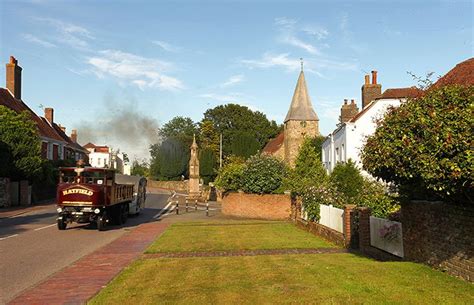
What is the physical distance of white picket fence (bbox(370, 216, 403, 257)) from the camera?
11.5m

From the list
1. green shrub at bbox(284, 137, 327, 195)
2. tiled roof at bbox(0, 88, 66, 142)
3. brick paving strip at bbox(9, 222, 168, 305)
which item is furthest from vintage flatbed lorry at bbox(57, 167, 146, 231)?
Answer: tiled roof at bbox(0, 88, 66, 142)

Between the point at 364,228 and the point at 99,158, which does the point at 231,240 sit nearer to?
the point at 364,228

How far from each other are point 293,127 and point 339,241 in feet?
157

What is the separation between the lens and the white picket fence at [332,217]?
15.8 metres

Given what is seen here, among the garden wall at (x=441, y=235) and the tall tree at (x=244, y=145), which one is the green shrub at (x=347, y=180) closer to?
the garden wall at (x=441, y=235)

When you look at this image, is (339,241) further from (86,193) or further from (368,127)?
(368,127)

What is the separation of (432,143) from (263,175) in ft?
73.1

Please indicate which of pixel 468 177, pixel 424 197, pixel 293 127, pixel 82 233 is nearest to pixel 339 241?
pixel 424 197

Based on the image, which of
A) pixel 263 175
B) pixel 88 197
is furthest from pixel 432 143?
pixel 263 175

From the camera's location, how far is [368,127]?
31.2 meters

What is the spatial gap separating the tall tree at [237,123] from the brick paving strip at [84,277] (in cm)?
7350

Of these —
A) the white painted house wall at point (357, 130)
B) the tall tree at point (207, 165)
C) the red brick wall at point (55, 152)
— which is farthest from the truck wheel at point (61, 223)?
the tall tree at point (207, 165)

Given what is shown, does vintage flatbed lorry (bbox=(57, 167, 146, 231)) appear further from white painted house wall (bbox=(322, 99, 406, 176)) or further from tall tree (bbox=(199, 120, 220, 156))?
tall tree (bbox=(199, 120, 220, 156))

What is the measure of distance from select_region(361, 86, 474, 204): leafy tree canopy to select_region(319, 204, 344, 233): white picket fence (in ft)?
21.0
